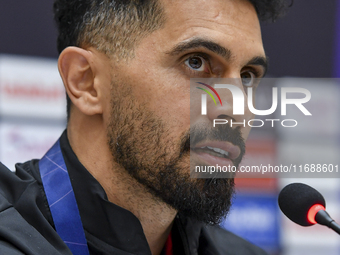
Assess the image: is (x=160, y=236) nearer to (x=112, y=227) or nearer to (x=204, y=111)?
(x=112, y=227)

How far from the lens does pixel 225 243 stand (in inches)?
66.2

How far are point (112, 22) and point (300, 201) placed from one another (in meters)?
0.85

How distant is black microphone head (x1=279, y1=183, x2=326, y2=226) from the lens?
1.00m

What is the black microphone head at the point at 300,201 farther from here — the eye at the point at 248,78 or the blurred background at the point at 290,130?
the blurred background at the point at 290,130

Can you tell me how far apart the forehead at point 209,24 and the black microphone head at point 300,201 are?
0.51 m

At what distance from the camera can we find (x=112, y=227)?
48.6 inches

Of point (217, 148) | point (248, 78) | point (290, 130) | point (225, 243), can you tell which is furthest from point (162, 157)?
point (290, 130)

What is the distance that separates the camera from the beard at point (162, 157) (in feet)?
4.18

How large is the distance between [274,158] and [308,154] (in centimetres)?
32

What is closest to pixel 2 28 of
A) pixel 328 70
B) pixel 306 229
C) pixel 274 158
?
pixel 274 158

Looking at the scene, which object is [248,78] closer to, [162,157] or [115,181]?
[162,157]

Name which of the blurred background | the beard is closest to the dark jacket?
the beard

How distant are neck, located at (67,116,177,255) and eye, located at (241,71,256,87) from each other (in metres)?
0.53

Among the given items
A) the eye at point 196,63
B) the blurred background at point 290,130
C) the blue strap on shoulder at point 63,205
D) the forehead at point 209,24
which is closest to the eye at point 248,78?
the forehead at point 209,24
